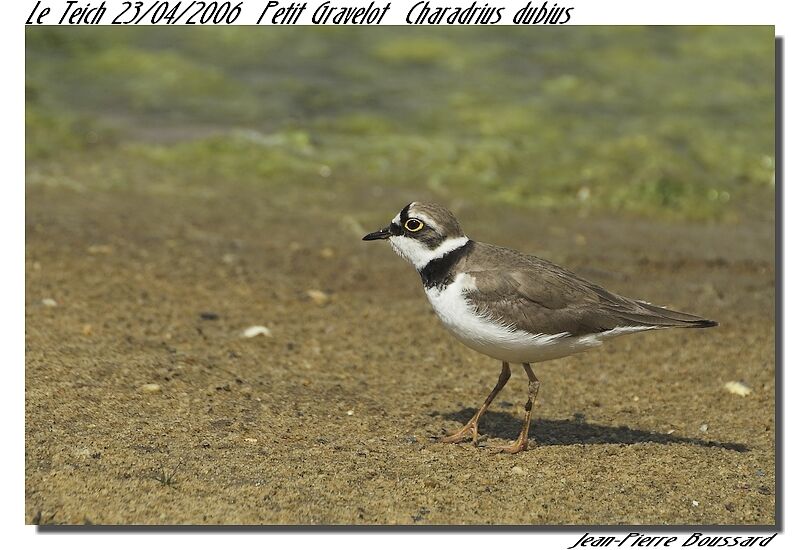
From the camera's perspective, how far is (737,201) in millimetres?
11914

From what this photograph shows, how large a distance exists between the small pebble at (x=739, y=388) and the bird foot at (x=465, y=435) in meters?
2.20

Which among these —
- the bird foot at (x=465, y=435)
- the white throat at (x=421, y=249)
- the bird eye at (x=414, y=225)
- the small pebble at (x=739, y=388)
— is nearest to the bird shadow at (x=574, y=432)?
the bird foot at (x=465, y=435)

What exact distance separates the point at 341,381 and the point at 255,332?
1.06 meters

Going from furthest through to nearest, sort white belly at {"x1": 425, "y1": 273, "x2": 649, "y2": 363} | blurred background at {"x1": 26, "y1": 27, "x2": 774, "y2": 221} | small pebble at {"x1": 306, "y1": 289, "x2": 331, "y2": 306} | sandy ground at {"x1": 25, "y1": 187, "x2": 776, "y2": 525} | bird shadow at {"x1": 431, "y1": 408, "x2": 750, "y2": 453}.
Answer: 1. blurred background at {"x1": 26, "y1": 27, "x2": 774, "y2": 221}
2. small pebble at {"x1": 306, "y1": 289, "x2": 331, "y2": 306}
3. bird shadow at {"x1": 431, "y1": 408, "x2": 750, "y2": 453}
4. white belly at {"x1": 425, "y1": 273, "x2": 649, "y2": 363}
5. sandy ground at {"x1": 25, "y1": 187, "x2": 776, "y2": 525}

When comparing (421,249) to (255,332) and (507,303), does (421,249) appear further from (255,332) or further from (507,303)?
(255,332)

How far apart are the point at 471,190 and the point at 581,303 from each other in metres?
6.29

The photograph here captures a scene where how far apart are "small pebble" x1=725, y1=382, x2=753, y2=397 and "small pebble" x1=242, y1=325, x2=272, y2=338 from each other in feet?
11.4

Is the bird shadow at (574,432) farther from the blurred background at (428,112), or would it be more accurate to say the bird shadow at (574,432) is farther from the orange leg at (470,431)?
the blurred background at (428,112)

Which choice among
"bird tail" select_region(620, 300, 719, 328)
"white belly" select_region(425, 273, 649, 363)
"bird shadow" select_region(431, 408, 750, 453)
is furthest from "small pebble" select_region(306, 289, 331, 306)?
"bird tail" select_region(620, 300, 719, 328)

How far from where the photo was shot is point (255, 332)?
7.68 meters

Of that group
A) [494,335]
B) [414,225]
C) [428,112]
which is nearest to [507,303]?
[494,335]

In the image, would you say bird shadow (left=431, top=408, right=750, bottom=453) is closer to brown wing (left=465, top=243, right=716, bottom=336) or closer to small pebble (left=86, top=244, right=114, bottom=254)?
brown wing (left=465, top=243, right=716, bottom=336)

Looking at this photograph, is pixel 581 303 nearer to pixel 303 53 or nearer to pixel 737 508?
pixel 737 508

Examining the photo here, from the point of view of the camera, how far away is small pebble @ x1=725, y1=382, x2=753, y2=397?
706 centimetres
